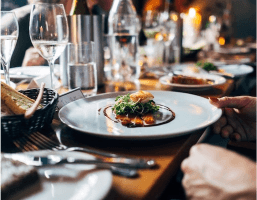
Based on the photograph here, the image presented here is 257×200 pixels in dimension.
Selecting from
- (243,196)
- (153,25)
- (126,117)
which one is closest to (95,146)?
(126,117)

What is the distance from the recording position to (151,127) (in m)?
0.63

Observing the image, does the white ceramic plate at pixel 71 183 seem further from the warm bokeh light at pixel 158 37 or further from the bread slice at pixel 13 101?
the warm bokeh light at pixel 158 37

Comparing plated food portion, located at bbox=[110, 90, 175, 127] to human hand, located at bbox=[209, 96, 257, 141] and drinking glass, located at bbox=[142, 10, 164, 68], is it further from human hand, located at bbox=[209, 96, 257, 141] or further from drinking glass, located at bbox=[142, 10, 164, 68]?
drinking glass, located at bbox=[142, 10, 164, 68]

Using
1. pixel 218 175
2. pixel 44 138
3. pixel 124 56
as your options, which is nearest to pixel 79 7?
pixel 124 56

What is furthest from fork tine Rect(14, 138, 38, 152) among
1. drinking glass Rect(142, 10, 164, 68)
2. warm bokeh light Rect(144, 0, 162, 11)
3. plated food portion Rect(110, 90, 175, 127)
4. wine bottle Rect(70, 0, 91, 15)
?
warm bokeh light Rect(144, 0, 162, 11)

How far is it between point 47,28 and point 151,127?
481mm

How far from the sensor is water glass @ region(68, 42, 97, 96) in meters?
1.08

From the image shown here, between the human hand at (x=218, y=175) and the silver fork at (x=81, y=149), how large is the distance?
0.08 meters

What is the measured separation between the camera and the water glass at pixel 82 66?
1.08m

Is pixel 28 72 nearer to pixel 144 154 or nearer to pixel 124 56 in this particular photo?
pixel 124 56

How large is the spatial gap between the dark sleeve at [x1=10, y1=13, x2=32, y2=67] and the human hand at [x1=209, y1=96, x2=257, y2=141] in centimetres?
121

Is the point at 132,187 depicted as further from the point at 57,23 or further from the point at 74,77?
the point at 74,77

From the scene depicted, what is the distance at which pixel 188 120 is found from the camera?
2.26 feet

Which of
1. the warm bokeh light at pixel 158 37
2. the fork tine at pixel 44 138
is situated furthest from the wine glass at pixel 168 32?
the fork tine at pixel 44 138
